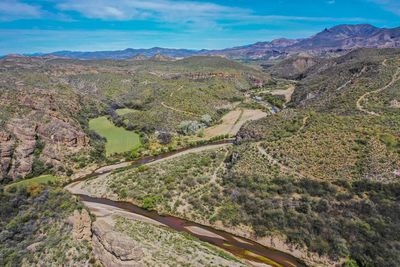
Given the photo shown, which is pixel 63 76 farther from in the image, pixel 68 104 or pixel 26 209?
pixel 26 209

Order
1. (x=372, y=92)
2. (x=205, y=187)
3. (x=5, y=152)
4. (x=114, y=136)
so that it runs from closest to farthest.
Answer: (x=205, y=187) → (x=5, y=152) → (x=372, y=92) → (x=114, y=136)

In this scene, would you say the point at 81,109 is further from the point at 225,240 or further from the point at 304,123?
the point at 225,240

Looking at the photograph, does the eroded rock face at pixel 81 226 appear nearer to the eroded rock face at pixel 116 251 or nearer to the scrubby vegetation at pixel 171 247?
the eroded rock face at pixel 116 251

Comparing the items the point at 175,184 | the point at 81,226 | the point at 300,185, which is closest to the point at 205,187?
the point at 175,184

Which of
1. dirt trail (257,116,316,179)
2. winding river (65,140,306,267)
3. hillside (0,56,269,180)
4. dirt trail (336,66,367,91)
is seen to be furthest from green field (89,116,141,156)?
dirt trail (336,66,367,91)

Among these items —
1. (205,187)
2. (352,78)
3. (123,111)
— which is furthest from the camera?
(123,111)

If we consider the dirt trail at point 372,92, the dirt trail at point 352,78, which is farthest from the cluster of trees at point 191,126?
the dirt trail at point 372,92
